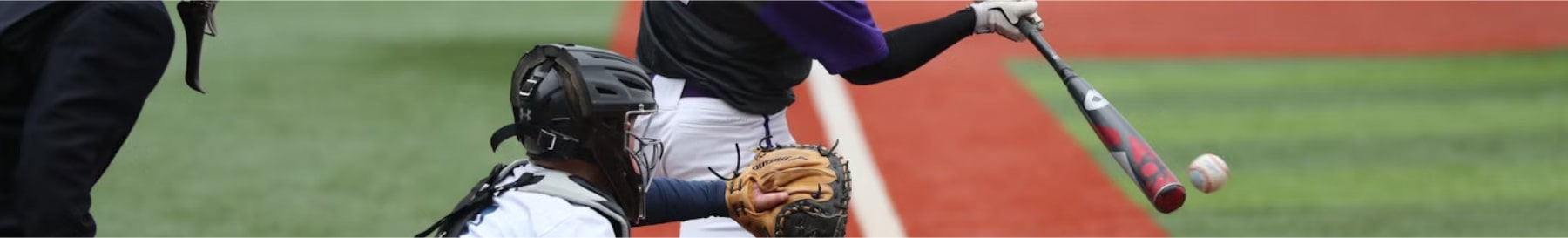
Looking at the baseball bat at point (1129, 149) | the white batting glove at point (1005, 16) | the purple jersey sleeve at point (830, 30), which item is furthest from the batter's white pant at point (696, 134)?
the baseball bat at point (1129, 149)

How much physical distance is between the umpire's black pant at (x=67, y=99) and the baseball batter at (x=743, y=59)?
4.38ft

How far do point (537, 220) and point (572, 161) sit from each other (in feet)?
0.65

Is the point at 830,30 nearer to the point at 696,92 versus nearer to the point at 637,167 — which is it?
the point at 696,92

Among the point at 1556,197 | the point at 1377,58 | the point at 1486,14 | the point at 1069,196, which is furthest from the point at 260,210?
the point at 1486,14

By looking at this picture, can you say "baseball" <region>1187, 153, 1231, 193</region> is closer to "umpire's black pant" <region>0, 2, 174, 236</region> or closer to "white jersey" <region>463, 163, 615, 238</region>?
"white jersey" <region>463, 163, 615, 238</region>

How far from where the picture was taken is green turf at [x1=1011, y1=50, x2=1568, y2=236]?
315 inches

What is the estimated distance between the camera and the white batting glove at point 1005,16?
13.8 feet

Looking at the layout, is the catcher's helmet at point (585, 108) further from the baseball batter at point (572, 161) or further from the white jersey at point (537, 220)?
the white jersey at point (537, 220)

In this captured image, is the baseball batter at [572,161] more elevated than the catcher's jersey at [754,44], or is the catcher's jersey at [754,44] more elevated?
the catcher's jersey at [754,44]

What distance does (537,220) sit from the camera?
3154 mm

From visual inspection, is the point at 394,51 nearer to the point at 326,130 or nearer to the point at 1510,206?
the point at 326,130

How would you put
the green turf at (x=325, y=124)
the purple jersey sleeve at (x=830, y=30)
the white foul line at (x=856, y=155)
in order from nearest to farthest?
the purple jersey sleeve at (x=830, y=30) → the white foul line at (x=856, y=155) → the green turf at (x=325, y=124)

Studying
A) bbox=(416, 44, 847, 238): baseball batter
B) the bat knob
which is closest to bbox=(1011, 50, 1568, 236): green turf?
the bat knob

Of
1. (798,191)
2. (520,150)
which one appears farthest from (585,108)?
(520,150)
